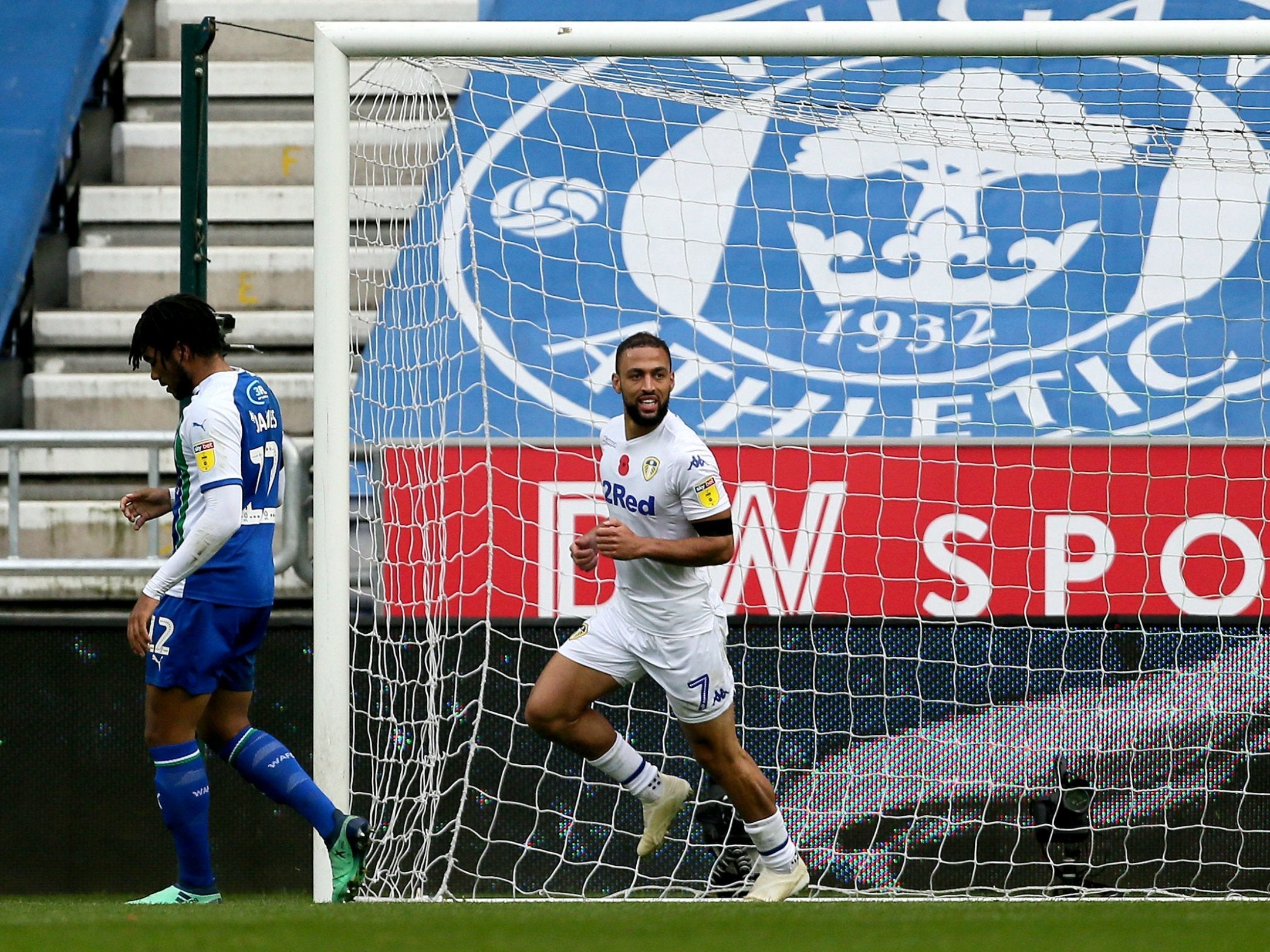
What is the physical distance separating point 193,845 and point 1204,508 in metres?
3.42

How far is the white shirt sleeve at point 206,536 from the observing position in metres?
3.92

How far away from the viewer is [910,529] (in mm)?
5465

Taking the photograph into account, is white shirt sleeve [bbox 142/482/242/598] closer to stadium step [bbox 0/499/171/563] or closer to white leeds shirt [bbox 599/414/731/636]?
white leeds shirt [bbox 599/414/731/636]

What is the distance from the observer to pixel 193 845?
406 centimetres

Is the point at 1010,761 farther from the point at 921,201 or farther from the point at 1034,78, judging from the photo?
the point at 1034,78

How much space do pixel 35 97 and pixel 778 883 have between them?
516 centimetres

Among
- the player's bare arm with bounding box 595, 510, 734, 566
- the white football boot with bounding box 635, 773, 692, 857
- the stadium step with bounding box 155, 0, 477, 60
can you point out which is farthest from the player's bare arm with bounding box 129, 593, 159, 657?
the stadium step with bounding box 155, 0, 477, 60

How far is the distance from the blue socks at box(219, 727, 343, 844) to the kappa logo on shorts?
1.26 metres

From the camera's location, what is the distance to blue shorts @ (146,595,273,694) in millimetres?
3998

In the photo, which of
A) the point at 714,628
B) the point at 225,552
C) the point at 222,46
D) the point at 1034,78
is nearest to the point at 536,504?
the point at 714,628

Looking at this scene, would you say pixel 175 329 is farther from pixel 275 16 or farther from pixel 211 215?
pixel 275 16

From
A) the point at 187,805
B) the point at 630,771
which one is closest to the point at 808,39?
the point at 630,771

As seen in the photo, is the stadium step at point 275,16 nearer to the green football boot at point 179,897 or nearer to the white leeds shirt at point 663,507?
the white leeds shirt at point 663,507

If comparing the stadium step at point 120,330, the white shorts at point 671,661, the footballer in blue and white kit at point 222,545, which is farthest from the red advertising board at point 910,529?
the stadium step at point 120,330
